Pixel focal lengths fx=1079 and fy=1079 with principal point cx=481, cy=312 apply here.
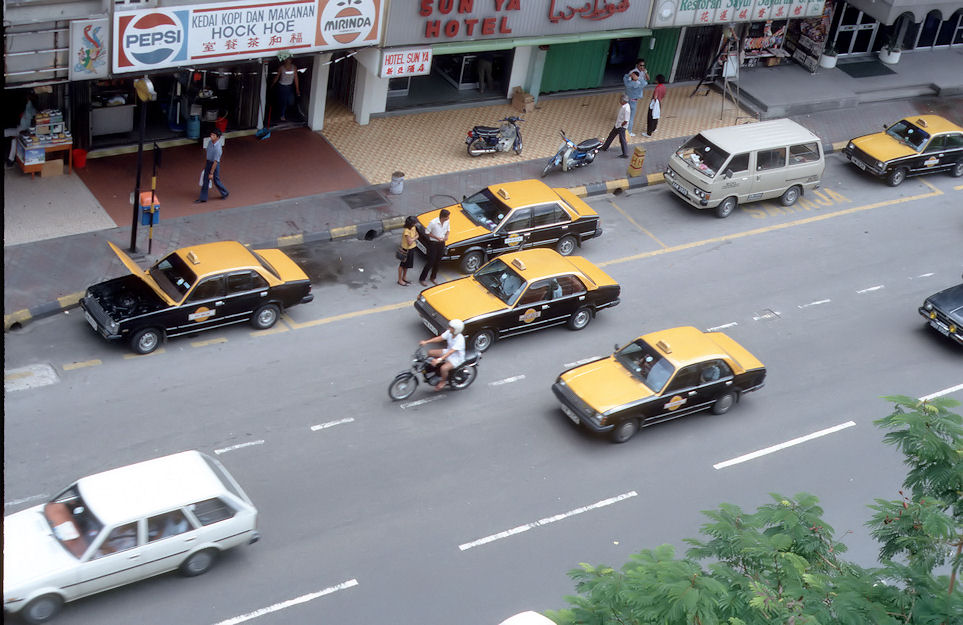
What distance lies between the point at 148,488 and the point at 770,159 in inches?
658

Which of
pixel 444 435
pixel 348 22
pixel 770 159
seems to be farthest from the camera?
pixel 770 159

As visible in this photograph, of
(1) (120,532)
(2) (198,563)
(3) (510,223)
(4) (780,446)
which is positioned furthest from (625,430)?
(1) (120,532)

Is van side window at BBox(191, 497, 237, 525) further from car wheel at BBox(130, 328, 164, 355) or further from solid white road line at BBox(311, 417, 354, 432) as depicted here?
car wheel at BBox(130, 328, 164, 355)

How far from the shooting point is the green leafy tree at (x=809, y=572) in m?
8.17

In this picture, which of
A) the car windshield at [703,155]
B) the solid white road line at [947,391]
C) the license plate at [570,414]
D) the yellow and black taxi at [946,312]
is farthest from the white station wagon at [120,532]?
the car windshield at [703,155]

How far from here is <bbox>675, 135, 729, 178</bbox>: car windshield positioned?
2430cm

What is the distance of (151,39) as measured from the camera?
66.1 feet

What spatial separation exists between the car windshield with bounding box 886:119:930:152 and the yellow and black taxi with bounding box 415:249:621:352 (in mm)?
11383

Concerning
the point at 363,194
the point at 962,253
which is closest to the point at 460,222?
the point at 363,194

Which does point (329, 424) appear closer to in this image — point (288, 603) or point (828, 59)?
point (288, 603)

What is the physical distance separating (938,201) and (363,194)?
47.2 ft

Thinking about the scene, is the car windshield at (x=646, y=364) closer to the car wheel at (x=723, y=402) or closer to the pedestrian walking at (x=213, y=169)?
the car wheel at (x=723, y=402)

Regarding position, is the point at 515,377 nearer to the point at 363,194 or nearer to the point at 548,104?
the point at 363,194

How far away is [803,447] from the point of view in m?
18.3
